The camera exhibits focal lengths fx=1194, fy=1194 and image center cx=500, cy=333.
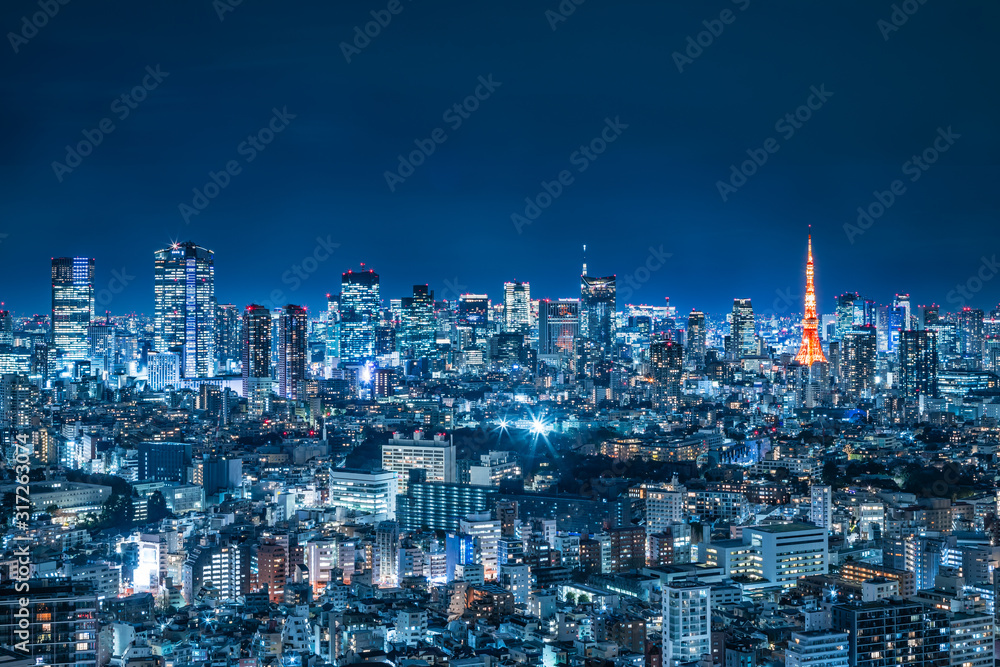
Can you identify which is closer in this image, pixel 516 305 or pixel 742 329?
pixel 742 329

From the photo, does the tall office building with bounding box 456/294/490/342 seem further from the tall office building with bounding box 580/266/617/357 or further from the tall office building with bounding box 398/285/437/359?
the tall office building with bounding box 580/266/617/357

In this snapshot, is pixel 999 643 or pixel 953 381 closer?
pixel 999 643

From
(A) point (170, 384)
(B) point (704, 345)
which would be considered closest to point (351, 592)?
(A) point (170, 384)

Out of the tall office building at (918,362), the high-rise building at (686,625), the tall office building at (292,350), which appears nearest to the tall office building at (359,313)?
the tall office building at (292,350)

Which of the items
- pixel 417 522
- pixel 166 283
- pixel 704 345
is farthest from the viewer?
pixel 704 345

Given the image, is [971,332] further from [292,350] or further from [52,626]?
[52,626]

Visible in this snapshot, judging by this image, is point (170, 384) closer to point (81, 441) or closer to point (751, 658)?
point (81, 441)

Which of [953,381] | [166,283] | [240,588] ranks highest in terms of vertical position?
[166,283]

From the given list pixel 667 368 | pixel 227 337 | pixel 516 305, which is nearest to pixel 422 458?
pixel 667 368
